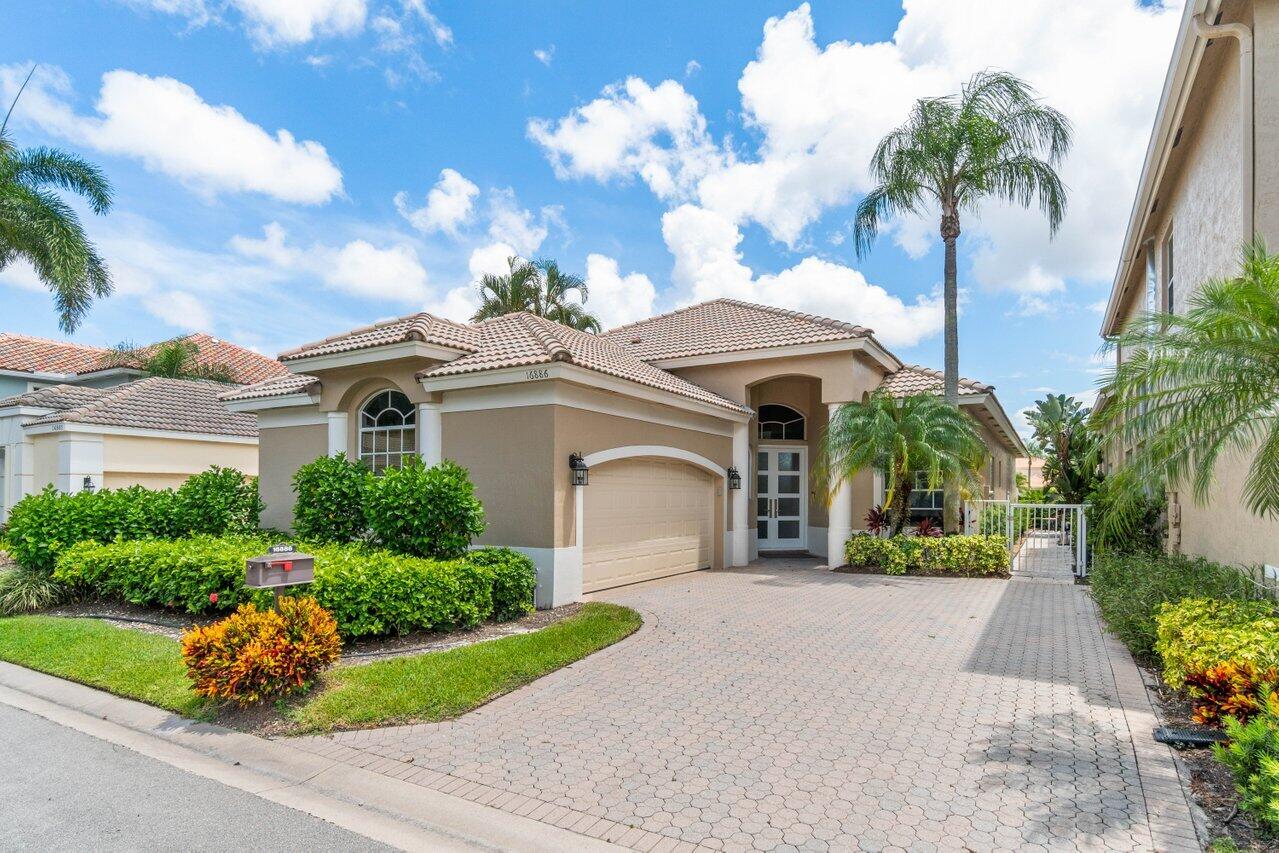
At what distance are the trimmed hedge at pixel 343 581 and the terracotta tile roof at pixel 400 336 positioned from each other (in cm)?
370

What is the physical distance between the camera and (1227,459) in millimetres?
8445

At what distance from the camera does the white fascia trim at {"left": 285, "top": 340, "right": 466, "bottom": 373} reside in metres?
12.0

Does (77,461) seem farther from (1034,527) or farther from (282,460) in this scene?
(1034,527)

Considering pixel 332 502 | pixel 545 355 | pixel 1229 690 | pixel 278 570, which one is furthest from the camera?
pixel 332 502

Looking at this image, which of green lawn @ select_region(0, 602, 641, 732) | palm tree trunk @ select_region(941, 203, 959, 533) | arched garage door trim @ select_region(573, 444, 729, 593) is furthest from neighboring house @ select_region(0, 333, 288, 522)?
palm tree trunk @ select_region(941, 203, 959, 533)

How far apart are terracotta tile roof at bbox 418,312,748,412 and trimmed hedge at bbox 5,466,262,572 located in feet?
15.3

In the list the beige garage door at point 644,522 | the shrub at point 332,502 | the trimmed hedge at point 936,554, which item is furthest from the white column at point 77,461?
the trimmed hedge at point 936,554

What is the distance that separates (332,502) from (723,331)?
1068cm

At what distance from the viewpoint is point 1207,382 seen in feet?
17.7

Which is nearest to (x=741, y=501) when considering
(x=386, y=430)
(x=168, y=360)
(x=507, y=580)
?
(x=507, y=580)

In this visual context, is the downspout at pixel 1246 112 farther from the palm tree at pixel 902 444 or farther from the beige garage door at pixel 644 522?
the beige garage door at pixel 644 522

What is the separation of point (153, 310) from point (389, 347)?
65.2 feet

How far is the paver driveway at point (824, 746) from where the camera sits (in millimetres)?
4156

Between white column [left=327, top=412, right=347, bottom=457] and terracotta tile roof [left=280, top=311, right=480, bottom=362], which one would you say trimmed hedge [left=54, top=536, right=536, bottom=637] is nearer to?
white column [left=327, top=412, right=347, bottom=457]
